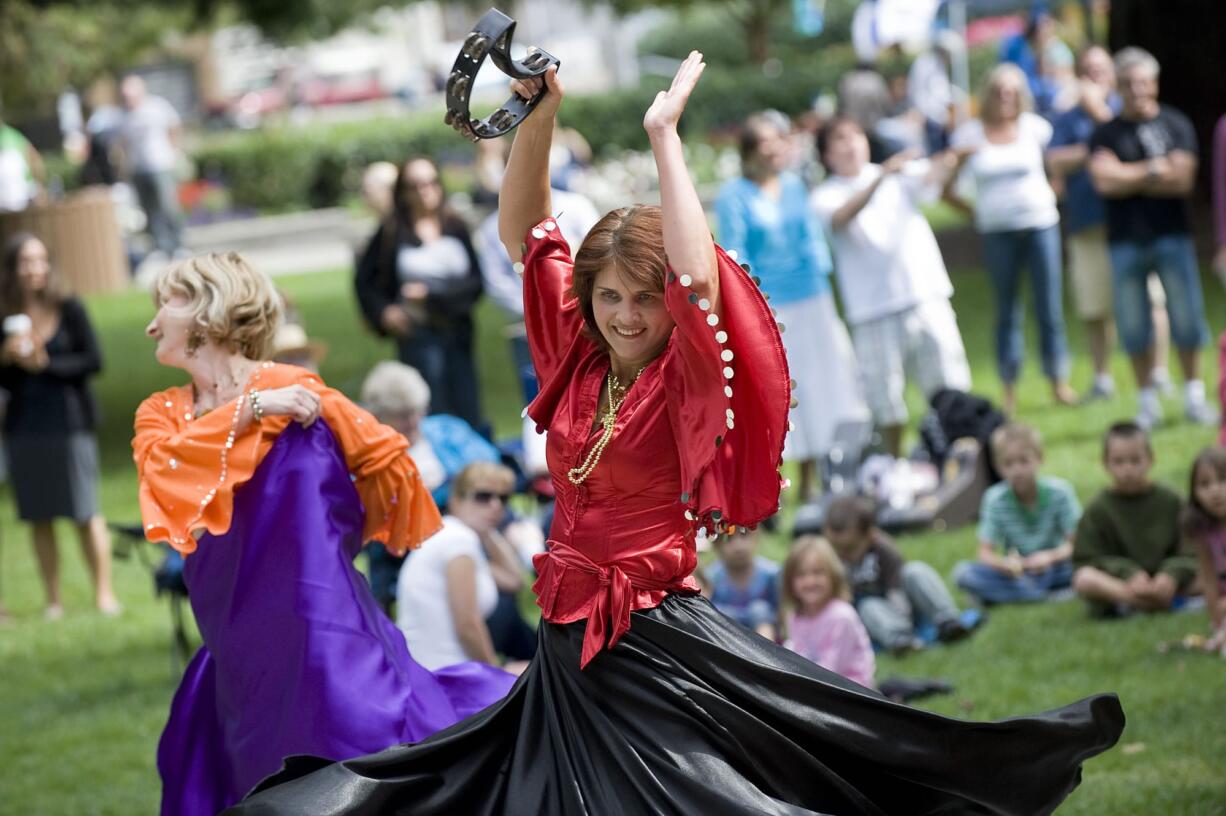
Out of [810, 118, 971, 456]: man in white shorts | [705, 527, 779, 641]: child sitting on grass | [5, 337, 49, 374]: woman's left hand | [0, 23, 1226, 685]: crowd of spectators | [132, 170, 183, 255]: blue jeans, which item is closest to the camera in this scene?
[0, 23, 1226, 685]: crowd of spectators

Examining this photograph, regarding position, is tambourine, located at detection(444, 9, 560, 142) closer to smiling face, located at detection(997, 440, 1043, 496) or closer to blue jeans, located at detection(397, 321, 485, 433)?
smiling face, located at detection(997, 440, 1043, 496)

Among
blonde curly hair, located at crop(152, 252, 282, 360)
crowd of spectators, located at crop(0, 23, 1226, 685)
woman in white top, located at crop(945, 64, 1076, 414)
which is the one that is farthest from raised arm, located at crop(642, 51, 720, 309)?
woman in white top, located at crop(945, 64, 1076, 414)

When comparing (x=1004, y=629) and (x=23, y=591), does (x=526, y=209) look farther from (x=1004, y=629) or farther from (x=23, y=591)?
(x=23, y=591)

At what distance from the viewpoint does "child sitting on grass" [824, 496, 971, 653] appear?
25.4 ft

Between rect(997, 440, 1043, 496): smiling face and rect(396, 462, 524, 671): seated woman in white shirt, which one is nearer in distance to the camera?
rect(396, 462, 524, 671): seated woman in white shirt

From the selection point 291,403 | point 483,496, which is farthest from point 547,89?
A: point 483,496

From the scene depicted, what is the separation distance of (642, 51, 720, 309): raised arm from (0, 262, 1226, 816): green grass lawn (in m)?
1.35

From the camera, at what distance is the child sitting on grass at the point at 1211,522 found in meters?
7.17

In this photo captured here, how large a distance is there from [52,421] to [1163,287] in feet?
21.0

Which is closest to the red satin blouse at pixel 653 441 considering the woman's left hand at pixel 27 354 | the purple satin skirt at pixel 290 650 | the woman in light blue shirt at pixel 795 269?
the purple satin skirt at pixel 290 650

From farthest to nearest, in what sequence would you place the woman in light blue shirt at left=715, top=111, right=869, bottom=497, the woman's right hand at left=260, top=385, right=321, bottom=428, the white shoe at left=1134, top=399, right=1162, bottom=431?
the white shoe at left=1134, top=399, right=1162, bottom=431 < the woman in light blue shirt at left=715, top=111, right=869, bottom=497 < the woman's right hand at left=260, top=385, right=321, bottom=428

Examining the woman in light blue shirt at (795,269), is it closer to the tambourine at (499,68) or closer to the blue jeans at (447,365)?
the blue jeans at (447,365)

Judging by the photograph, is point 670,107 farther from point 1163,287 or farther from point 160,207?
point 160,207

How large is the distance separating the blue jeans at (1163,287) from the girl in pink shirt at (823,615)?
176 inches
